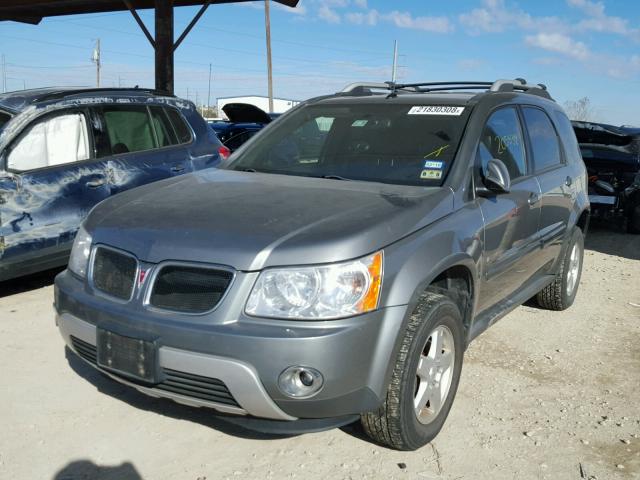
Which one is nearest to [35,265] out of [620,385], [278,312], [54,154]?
[54,154]

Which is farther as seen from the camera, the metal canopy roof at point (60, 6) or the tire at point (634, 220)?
the metal canopy roof at point (60, 6)

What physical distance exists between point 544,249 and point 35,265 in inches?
156

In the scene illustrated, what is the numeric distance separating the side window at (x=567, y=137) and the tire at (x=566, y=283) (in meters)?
0.62

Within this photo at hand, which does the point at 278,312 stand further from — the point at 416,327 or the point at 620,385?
the point at 620,385

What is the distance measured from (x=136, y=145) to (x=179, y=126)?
0.61 meters

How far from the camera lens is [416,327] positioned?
2.86m

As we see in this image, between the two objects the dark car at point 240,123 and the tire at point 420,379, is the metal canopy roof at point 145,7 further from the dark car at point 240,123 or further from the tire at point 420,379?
the tire at point 420,379

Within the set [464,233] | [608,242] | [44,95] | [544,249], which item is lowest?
[608,242]

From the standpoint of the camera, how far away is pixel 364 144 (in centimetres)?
390

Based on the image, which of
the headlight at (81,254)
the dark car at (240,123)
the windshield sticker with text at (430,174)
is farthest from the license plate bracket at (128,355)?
the dark car at (240,123)

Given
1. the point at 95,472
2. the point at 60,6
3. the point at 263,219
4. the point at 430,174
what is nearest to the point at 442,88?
the point at 430,174

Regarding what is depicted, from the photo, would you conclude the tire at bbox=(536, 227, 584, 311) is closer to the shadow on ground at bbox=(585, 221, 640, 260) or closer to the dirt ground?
the dirt ground

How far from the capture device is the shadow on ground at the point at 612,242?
8278mm

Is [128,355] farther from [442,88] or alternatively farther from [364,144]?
[442,88]
